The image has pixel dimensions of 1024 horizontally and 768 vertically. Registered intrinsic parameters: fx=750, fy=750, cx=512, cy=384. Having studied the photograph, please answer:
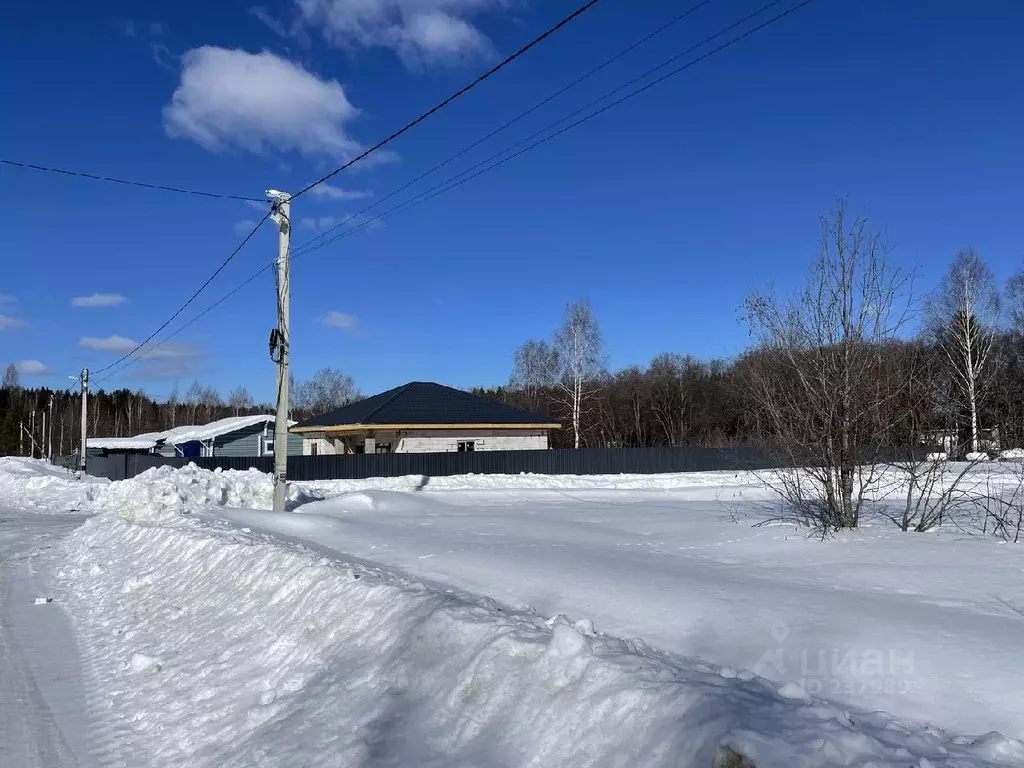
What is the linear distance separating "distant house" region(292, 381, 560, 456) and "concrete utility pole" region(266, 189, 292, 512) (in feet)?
61.2

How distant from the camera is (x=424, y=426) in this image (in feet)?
119

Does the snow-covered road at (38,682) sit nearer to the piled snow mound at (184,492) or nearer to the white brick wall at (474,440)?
the piled snow mound at (184,492)

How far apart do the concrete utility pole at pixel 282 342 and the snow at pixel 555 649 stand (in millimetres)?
3744

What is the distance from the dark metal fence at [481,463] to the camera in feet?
103

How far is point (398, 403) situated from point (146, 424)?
10035 cm

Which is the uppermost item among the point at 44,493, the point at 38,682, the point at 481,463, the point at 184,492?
the point at 184,492

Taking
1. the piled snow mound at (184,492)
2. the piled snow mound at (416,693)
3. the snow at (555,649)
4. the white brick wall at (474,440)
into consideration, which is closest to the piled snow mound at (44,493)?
the piled snow mound at (184,492)

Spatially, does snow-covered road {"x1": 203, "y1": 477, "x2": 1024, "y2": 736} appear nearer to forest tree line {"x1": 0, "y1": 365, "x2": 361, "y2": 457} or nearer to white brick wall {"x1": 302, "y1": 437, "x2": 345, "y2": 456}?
white brick wall {"x1": 302, "y1": 437, "x2": 345, "y2": 456}

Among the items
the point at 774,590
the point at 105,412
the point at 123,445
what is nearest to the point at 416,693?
the point at 774,590

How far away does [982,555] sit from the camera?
9.28m

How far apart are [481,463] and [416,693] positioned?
29737 millimetres

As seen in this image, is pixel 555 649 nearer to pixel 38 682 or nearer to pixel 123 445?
pixel 38 682

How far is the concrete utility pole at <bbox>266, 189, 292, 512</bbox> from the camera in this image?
629 inches

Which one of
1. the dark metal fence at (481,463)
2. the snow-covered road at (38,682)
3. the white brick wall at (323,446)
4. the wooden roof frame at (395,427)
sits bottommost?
the snow-covered road at (38,682)
